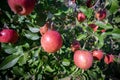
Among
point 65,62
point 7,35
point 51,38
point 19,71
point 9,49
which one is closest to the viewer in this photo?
point 51,38

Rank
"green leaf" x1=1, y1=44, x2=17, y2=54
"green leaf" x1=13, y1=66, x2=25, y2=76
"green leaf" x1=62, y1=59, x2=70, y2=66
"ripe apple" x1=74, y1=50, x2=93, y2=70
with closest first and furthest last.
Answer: "ripe apple" x1=74, y1=50, x2=93, y2=70 → "green leaf" x1=1, y1=44, x2=17, y2=54 → "green leaf" x1=62, y1=59, x2=70, y2=66 → "green leaf" x1=13, y1=66, x2=25, y2=76

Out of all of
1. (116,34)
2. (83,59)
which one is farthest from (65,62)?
(116,34)

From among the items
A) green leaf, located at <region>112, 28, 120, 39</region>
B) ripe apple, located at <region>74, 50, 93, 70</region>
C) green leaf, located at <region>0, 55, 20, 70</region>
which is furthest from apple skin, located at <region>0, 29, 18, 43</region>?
green leaf, located at <region>112, 28, 120, 39</region>

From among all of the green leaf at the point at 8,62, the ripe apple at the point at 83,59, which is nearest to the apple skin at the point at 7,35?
the green leaf at the point at 8,62

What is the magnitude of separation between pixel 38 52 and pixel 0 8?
15.6 inches

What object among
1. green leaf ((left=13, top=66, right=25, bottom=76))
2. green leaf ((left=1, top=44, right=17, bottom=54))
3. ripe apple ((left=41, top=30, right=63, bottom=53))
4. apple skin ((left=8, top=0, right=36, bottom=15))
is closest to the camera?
apple skin ((left=8, top=0, right=36, bottom=15))

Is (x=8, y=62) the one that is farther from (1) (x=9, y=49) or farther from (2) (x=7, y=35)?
(1) (x=9, y=49)

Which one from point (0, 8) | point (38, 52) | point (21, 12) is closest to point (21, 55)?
point (38, 52)

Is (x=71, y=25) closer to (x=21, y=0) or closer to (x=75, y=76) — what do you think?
(x=75, y=76)

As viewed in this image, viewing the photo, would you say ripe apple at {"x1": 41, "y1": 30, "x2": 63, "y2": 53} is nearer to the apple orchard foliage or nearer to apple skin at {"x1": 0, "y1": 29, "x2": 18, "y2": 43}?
the apple orchard foliage

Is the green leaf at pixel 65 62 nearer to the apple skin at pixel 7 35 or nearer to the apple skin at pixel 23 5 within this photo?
the apple skin at pixel 7 35

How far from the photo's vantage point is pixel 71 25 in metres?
2.39

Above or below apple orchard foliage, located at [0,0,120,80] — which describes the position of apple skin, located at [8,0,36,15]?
above

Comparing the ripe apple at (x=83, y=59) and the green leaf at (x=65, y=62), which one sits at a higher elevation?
the ripe apple at (x=83, y=59)
